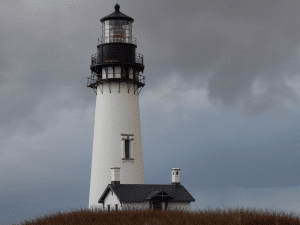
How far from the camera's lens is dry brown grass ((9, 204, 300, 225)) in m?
18.2

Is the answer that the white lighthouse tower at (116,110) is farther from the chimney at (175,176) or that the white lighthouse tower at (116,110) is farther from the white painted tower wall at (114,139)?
the chimney at (175,176)


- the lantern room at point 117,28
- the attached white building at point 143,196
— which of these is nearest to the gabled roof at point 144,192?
the attached white building at point 143,196

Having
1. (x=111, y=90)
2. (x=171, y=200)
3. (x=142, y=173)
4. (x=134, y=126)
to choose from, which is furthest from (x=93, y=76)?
(x=171, y=200)

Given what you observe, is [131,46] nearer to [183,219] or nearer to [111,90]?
[111,90]

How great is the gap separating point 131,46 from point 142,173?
967cm

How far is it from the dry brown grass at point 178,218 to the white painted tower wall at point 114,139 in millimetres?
9776

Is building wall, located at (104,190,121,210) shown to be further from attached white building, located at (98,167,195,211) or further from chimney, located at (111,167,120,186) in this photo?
chimney, located at (111,167,120,186)

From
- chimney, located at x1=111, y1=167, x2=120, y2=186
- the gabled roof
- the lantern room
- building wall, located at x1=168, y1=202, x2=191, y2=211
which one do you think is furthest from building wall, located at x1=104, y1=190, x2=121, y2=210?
the lantern room

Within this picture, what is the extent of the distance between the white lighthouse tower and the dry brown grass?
32.6ft

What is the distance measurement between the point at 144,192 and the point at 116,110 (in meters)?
6.56

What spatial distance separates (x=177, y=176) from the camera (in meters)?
33.7

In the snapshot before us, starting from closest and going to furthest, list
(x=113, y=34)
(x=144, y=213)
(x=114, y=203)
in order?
1. (x=144, y=213)
2. (x=114, y=203)
3. (x=113, y=34)

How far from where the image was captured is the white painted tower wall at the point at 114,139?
33.7m

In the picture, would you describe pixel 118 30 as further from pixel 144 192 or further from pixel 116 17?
pixel 144 192
